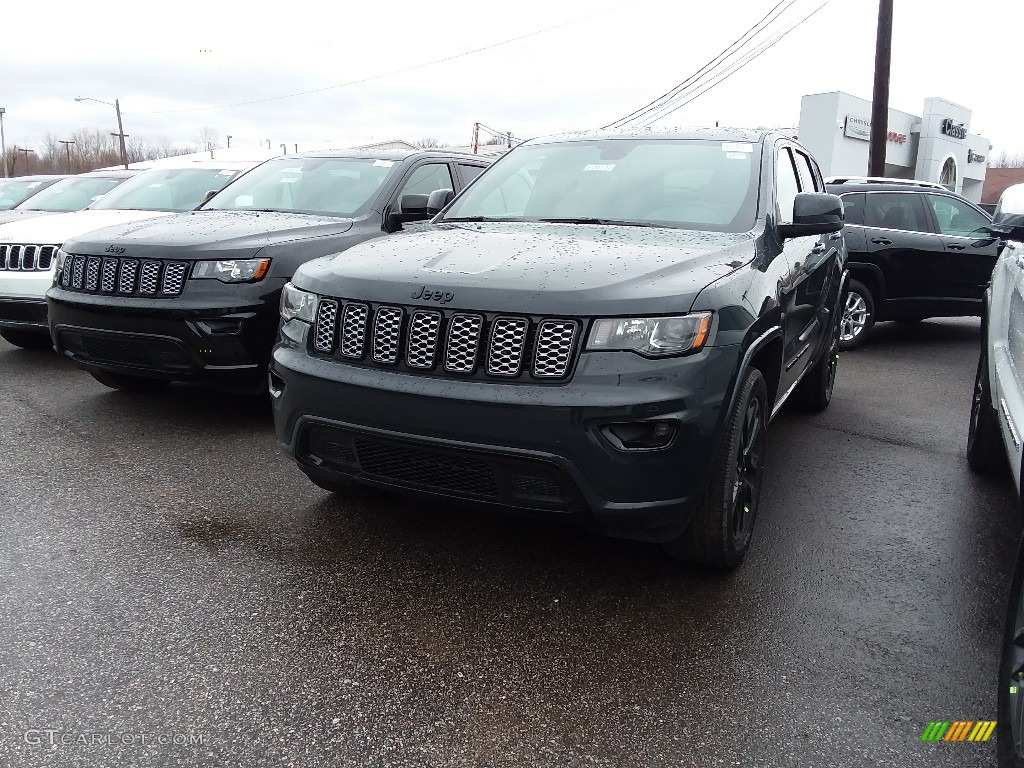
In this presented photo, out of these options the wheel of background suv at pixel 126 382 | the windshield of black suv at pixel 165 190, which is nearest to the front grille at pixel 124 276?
the wheel of background suv at pixel 126 382

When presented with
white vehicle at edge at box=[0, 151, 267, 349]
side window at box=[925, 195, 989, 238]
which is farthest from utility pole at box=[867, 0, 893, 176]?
white vehicle at edge at box=[0, 151, 267, 349]

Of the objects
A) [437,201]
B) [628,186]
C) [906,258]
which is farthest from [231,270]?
[906,258]

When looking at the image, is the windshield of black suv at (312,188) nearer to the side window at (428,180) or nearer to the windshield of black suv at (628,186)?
the side window at (428,180)

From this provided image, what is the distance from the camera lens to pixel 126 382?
582 cm

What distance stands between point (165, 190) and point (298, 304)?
5.95 m

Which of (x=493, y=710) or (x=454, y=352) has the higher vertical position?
(x=454, y=352)

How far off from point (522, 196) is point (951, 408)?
397 cm

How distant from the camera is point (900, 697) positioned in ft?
8.57

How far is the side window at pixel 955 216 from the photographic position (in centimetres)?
877

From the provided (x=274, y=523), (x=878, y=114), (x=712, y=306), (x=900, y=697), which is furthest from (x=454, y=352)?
(x=878, y=114)

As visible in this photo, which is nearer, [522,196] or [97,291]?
[522,196]

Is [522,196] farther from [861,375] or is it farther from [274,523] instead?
[861,375]

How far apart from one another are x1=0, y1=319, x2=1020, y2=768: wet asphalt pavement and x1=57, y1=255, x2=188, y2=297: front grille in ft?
3.09

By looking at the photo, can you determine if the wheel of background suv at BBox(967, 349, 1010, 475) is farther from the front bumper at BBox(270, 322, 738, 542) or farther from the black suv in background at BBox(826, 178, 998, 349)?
the black suv in background at BBox(826, 178, 998, 349)
